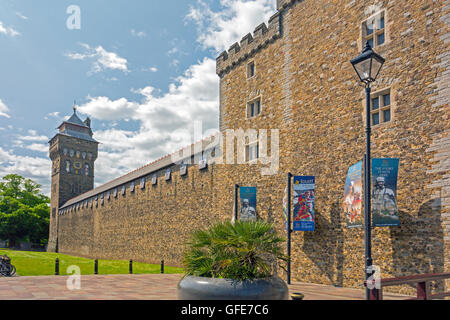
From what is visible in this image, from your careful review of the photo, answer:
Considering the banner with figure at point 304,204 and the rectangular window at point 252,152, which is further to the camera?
the rectangular window at point 252,152

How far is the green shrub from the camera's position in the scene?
638cm

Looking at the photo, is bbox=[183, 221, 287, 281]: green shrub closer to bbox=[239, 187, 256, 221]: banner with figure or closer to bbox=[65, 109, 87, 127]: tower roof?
bbox=[239, 187, 256, 221]: banner with figure

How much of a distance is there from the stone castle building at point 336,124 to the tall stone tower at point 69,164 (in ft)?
132

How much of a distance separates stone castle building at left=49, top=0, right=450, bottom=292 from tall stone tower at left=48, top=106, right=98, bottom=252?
132ft

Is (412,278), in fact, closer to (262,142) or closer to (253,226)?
(253,226)

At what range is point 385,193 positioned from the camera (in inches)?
456

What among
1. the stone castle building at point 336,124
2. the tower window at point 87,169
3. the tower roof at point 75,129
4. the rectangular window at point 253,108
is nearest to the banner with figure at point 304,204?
the stone castle building at point 336,124

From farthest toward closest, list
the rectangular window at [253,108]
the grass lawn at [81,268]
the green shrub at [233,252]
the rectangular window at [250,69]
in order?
1. the rectangular window at [250,69]
2. the rectangular window at [253,108]
3. the grass lawn at [81,268]
4. the green shrub at [233,252]

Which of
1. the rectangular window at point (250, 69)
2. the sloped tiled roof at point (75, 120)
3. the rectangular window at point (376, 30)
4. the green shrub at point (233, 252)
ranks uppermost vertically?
the sloped tiled roof at point (75, 120)

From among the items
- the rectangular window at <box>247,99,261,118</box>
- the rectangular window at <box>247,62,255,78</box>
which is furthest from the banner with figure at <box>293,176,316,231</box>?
the rectangular window at <box>247,62,255,78</box>

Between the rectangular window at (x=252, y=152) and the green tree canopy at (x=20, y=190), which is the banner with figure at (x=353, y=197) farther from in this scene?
the green tree canopy at (x=20, y=190)

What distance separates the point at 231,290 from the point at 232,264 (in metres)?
0.50

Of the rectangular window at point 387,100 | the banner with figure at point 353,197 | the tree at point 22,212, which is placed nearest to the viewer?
the banner with figure at point 353,197

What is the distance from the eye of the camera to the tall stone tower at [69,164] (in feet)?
197
